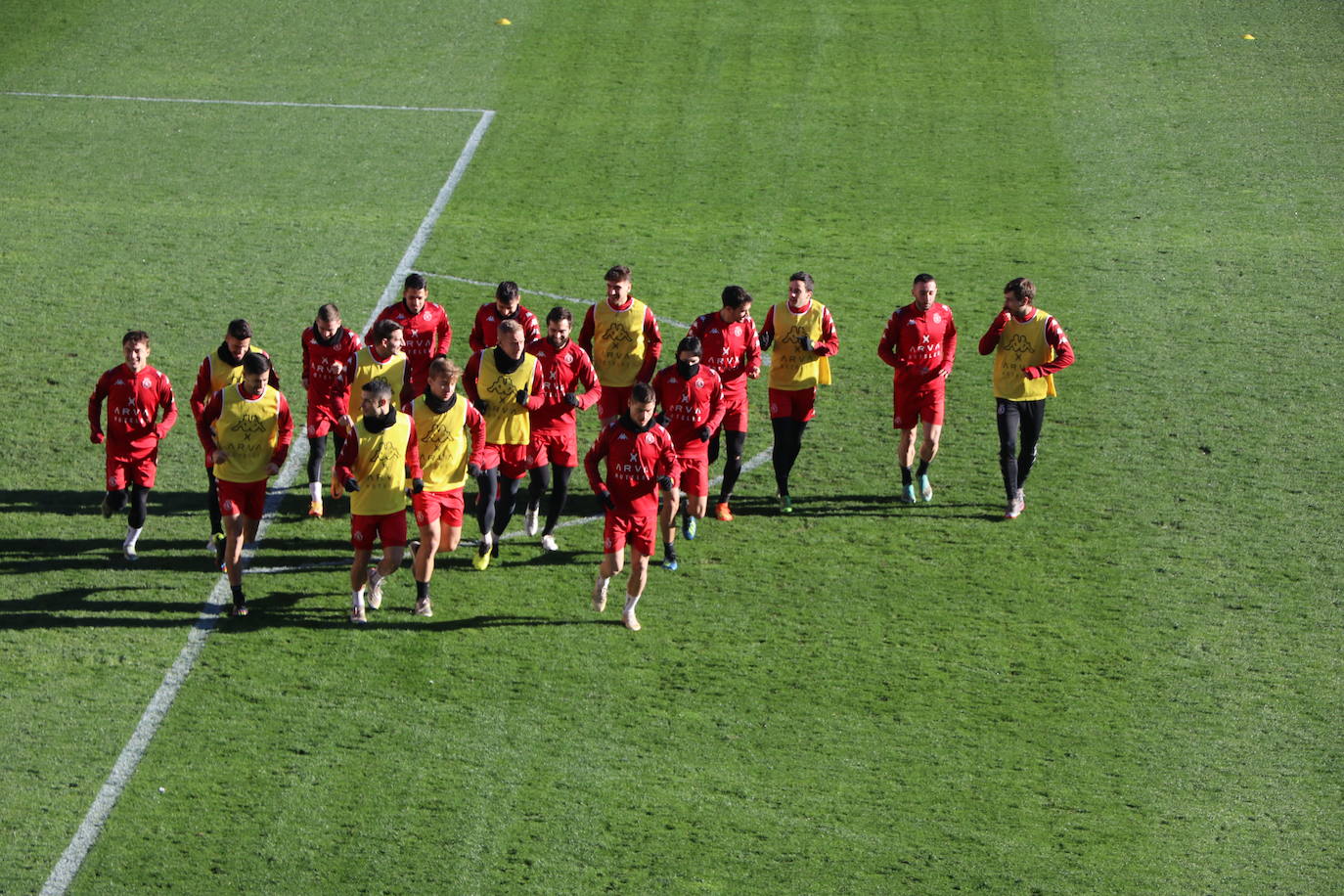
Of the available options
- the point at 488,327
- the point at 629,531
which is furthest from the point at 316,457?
the point at 629,531

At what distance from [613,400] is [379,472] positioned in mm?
3077

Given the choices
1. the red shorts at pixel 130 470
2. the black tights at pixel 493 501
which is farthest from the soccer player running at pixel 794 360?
the red shorts at pixel 130 470

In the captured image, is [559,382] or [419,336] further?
[419,336]

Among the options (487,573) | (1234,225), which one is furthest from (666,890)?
(1234,225)

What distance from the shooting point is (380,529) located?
1130cm

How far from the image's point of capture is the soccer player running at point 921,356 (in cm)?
1341

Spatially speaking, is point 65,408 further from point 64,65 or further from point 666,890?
point 64,65

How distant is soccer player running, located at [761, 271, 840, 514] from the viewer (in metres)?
13.4

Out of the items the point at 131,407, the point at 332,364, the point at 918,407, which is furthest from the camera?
the point at 918,407

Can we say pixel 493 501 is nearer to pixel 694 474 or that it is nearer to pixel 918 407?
pixel 694 474

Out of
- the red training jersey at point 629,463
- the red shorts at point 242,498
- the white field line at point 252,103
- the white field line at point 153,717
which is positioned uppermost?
the white field line at point 252,103

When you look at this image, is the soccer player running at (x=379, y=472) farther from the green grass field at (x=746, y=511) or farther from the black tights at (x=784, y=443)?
the black tights at (x=784, y=443)

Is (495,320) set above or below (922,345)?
above

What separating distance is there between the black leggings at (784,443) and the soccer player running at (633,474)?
2.37 metres
